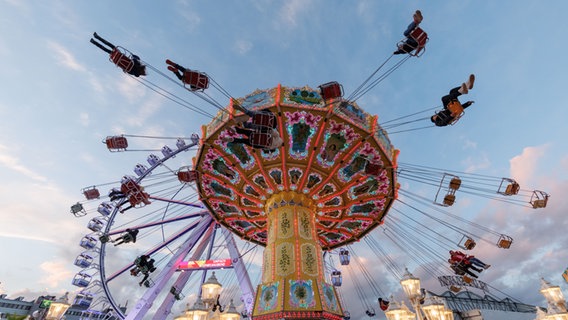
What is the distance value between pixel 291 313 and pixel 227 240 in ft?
45.7

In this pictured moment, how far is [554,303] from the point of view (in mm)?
13438

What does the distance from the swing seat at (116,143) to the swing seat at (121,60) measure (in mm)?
9200

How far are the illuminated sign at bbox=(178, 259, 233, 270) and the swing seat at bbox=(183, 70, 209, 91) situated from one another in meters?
16.7

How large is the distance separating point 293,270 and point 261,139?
17.6 feet

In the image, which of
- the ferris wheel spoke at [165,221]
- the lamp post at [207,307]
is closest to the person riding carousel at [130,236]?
the ferris wheel spoke at [165,221]

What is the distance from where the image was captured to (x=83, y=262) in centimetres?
2430

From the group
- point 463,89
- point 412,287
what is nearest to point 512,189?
point 412,287

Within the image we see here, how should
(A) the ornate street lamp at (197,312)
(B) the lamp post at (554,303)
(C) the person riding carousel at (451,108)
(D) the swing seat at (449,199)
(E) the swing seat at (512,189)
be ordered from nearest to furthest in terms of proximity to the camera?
(A) the ornate street lamp at (197,312) → (C) the person riding carousel at (451,108) → (B) the lamp post at (554,303) → (E) the swing seat at (512,189) → (D) the swing seat at (449,199)

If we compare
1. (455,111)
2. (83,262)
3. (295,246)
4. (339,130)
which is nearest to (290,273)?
(295,246)

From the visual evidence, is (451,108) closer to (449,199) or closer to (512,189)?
(449,199)

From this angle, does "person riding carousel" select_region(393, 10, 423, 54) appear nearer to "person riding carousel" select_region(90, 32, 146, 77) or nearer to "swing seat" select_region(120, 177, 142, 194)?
"person riding carousel" select_region(90, 32, 146, 77)

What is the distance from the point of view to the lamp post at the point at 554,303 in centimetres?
1270

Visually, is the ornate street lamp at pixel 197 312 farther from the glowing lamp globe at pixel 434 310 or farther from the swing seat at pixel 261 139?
the glowing lamp globe at pixel 434 310

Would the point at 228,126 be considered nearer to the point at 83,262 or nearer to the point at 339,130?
the point at 339,130
